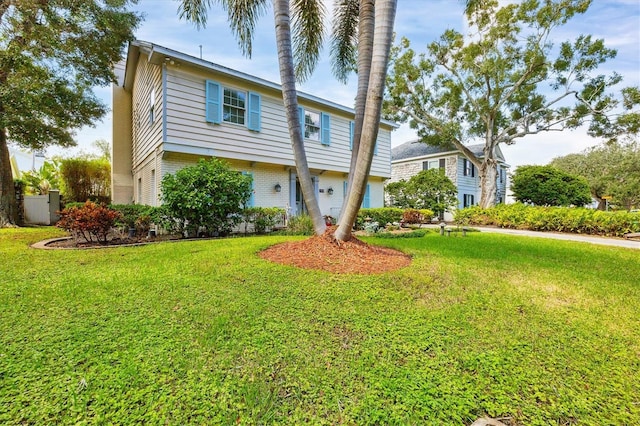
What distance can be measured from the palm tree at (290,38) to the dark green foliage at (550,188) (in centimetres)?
2107

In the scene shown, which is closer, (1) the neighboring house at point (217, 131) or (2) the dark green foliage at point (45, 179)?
(1) the neighboring house at point (217, 131)

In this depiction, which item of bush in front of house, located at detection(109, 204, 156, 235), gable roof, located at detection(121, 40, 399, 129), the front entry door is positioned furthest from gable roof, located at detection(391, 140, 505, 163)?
bush in front of house, located at detection(109, 204, 156, 235)

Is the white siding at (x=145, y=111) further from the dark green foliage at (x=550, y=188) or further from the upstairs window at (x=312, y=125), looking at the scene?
the dark green foliage at (x=550, y=188)

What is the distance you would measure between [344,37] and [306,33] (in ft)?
3.22

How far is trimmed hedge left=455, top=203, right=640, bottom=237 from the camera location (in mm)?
9312

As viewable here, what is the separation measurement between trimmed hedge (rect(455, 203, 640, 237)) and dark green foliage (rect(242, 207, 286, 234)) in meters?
10.8

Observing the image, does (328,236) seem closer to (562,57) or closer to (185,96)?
(185,96)

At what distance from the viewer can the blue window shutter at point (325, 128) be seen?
12195 millimetres

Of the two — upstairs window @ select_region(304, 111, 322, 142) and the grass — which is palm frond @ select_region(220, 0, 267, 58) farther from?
upstairs window @ select_region(304, 111, 322, 142)

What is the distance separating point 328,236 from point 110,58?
1200 centimetres

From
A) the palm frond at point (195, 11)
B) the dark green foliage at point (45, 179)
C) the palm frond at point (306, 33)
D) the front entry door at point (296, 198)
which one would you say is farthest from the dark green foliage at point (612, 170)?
the dark green foliage at point (45, 179)

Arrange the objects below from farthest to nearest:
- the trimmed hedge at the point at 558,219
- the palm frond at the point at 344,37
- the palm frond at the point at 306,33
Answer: the trimmed hedge at the point at 558,219
the palm frond at the point at 344,37
the palm frond at the point at 306,33

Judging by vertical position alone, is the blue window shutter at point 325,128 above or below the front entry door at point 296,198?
above

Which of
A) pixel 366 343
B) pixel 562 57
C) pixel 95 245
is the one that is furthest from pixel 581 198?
pixel 95 245
